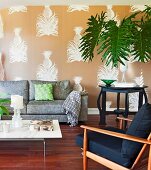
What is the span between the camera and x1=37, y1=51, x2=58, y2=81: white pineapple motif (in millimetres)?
5582

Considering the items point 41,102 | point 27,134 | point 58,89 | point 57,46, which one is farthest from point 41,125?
point 57,46

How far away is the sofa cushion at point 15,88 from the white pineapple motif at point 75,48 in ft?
3.96

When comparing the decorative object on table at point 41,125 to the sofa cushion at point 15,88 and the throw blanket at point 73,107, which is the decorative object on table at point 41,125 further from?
the sofa cushion at point 15,88

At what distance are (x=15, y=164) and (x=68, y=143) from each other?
99cm

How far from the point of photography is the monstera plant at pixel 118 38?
4.63 metres

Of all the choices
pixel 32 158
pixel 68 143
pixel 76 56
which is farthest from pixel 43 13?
pixel 32 158

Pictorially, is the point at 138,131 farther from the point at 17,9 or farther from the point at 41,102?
the point at 17,9

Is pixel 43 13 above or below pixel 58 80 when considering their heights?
above

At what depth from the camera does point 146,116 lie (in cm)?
232

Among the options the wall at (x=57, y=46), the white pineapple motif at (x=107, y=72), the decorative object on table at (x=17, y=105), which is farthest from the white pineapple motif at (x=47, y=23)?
the decorative object on table at (x=17, y=105)

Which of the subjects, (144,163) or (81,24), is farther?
(81,24)

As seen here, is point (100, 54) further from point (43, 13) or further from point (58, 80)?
point (43, 13)

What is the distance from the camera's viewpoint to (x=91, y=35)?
5.09 meters

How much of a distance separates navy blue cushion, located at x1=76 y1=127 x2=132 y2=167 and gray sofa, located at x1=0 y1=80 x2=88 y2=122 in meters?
1.87
